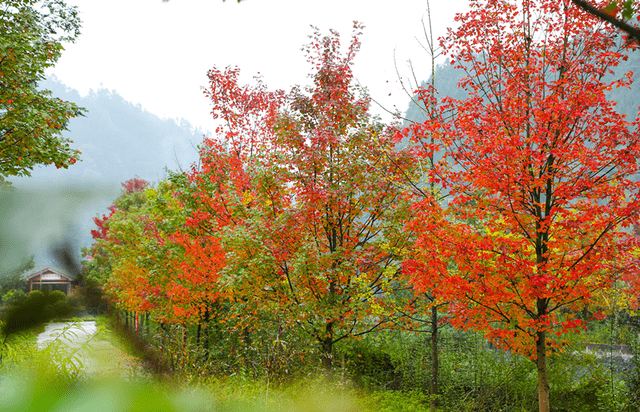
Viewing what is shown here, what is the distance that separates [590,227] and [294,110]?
538cm

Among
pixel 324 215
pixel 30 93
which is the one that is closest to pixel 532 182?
pixel 324 215

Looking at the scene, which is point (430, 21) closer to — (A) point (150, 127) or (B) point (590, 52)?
(B) point (590, 52)

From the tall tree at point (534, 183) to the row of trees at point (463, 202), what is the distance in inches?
1.1

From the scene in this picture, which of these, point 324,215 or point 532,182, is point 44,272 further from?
point 324,215

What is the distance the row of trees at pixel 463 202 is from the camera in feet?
17.0

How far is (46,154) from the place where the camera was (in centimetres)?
660

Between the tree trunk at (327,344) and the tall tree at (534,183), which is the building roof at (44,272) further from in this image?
the tree trunk at (327,344)

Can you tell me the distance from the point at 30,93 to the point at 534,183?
8.05 meters

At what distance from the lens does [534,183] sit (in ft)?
16.6

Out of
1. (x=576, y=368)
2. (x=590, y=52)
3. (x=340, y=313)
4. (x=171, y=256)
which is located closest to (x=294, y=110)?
(x=340, y=313)

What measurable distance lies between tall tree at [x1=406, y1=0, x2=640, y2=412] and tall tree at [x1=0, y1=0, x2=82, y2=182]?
6441 mm

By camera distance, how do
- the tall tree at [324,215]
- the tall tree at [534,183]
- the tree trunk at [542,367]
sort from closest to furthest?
the tall tree at [534,183] → the tree trunk at [542,367] → the tall tree at [324,215]

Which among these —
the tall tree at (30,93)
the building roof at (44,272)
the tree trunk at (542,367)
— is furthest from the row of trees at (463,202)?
the building roof at (44,272)

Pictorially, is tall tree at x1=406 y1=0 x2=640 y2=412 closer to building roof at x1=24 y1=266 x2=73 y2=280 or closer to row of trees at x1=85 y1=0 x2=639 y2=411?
row of trees at x1=85 y1=0 x2=639 y2=411
